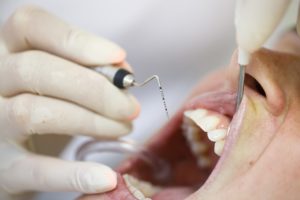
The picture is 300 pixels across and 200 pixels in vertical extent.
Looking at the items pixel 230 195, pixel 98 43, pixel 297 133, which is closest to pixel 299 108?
pixel 297 133

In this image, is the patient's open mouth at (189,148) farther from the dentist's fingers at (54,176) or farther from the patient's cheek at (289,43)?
the patient's cheek at (289,43)

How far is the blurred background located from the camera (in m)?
1.25

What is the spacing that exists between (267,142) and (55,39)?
0.48m

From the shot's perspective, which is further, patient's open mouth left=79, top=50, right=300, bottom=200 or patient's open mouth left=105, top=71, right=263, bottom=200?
patient's open mouth left=105, top=71, right=263, bottom=200

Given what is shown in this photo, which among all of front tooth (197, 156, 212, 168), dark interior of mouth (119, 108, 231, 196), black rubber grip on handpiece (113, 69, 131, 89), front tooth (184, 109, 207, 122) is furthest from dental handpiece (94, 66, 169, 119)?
front tooth (197, 156, 212, 168)

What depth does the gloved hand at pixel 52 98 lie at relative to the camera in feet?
3.30

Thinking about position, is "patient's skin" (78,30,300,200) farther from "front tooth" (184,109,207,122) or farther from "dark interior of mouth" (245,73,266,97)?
"front tooth" (184,109,207,122)

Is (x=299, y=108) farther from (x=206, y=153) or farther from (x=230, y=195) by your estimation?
(x=206, y=153)

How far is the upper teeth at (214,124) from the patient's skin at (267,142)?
67 millimetres

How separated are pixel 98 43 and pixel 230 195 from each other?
16.1 inches

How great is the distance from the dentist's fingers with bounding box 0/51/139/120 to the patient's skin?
0.88 ft

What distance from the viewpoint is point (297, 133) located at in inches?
34.0

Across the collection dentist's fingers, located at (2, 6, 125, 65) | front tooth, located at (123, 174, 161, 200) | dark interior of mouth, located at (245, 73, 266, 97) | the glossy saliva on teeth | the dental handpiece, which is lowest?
front tooth, located at (123, 174, 161, 200)

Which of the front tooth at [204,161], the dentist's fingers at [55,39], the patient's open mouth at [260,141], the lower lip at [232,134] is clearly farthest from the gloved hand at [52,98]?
the front tooth at [204,161]
